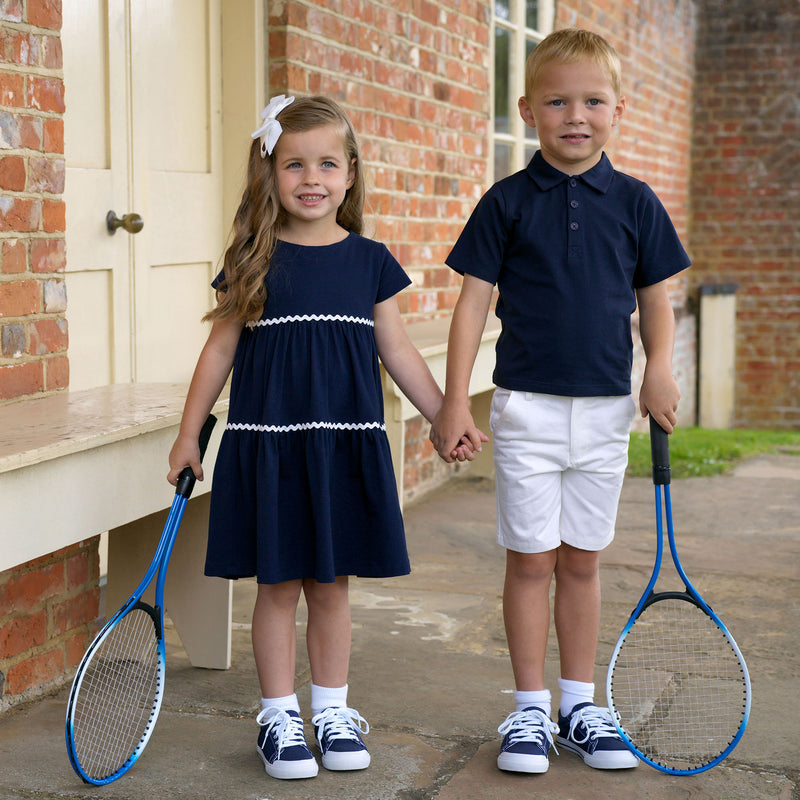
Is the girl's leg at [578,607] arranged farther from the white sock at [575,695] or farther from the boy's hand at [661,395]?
the boy's hand at [661,395]

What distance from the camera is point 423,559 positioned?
443 cm

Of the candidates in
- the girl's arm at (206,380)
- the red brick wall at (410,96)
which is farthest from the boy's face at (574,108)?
the red brick wall at (410,96)

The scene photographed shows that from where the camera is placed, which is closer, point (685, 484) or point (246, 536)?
point (246, 536)

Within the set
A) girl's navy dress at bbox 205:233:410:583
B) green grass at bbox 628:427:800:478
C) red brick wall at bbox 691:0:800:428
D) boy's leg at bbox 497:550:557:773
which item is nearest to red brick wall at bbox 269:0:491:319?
green grass at bbox 628:427:800:478

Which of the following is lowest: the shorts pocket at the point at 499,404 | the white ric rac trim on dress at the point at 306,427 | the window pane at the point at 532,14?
the white ric rac trim on dress at the point at 306,427

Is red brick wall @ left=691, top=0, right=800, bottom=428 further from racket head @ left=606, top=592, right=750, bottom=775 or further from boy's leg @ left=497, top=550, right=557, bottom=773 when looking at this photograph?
boy's leg @ left=497, top=550, right=557, bottom=773

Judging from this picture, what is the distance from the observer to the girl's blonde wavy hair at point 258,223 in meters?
2.44

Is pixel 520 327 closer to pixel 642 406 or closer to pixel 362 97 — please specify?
pixel 642 406

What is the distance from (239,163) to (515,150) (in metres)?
2.93

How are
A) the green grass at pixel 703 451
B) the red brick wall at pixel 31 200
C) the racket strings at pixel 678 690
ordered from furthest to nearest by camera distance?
the green grass at pixel 703 451
the red brick wall at pixel 31 200
the racket strings at pixel 678 690

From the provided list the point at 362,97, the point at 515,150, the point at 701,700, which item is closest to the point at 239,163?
the point at 362,97

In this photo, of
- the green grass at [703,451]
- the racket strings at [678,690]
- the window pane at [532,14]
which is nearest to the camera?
the racket strings at [678,690]

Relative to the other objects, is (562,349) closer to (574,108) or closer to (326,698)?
(574,108)

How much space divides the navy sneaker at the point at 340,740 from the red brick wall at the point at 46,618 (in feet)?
2.63
